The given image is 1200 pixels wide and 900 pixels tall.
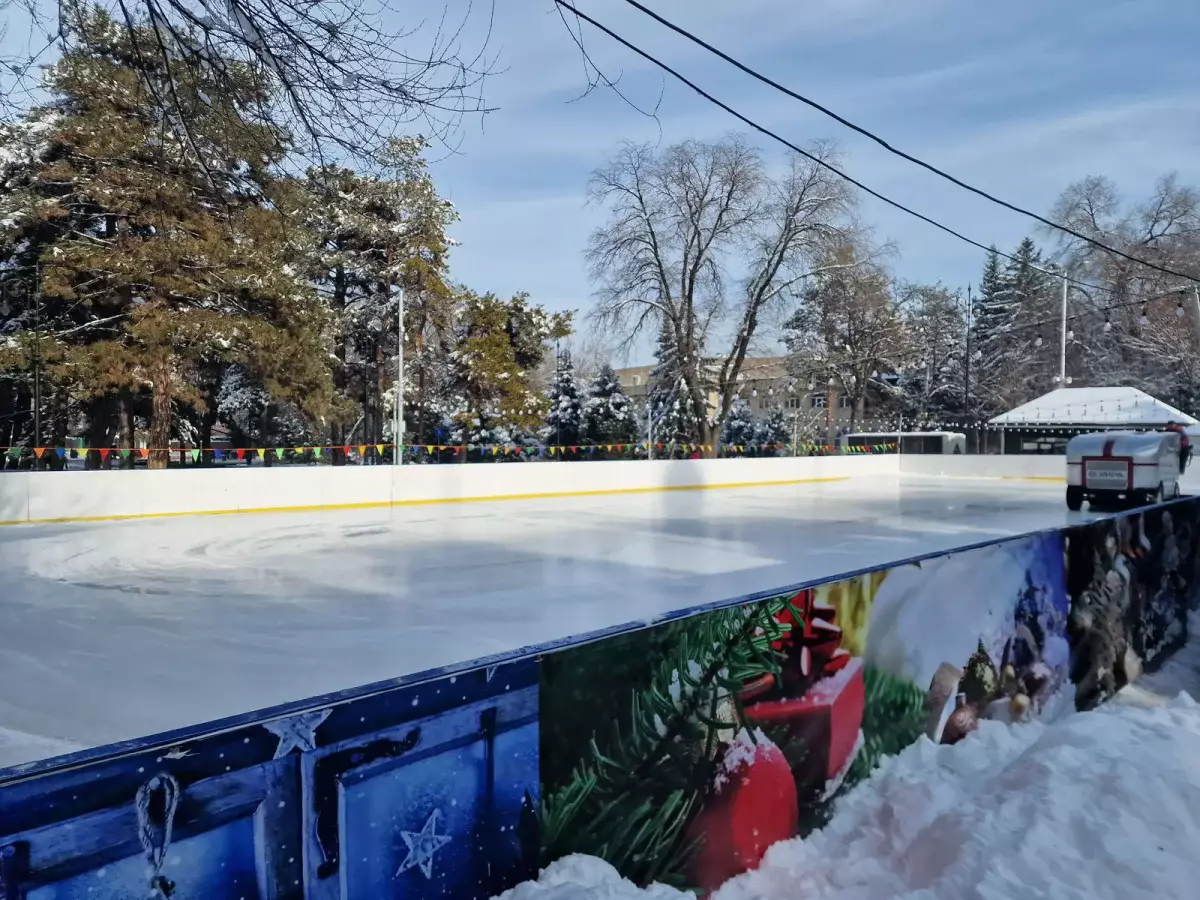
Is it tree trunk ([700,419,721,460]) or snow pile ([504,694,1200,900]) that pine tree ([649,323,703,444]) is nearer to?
tree trunk ([700,419,721,460])

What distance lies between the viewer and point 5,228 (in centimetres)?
2094

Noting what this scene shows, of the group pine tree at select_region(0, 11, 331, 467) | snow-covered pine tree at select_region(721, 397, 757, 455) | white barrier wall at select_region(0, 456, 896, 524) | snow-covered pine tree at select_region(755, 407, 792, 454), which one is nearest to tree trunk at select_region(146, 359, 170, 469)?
pine tree at select_region(0, 11, 331, 467)

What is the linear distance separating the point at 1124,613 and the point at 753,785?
3687 millimetres

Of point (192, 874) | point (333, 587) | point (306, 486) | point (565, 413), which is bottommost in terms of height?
point (333, 587)

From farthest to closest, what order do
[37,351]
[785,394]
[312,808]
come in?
[785,394] → [37,351] → [312,808]

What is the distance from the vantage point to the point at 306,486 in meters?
15.0

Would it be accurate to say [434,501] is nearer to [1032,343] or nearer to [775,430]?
[775,430]

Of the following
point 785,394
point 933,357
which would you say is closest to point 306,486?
point 785,394

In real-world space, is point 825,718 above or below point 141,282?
below

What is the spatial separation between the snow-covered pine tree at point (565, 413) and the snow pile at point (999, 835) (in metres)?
38.9

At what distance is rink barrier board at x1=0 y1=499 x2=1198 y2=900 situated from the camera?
1.50 m

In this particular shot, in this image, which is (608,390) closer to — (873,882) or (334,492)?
(334,492)

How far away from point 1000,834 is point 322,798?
7.55 ft

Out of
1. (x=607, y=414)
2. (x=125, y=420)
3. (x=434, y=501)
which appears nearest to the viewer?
(x=434, y=501)
